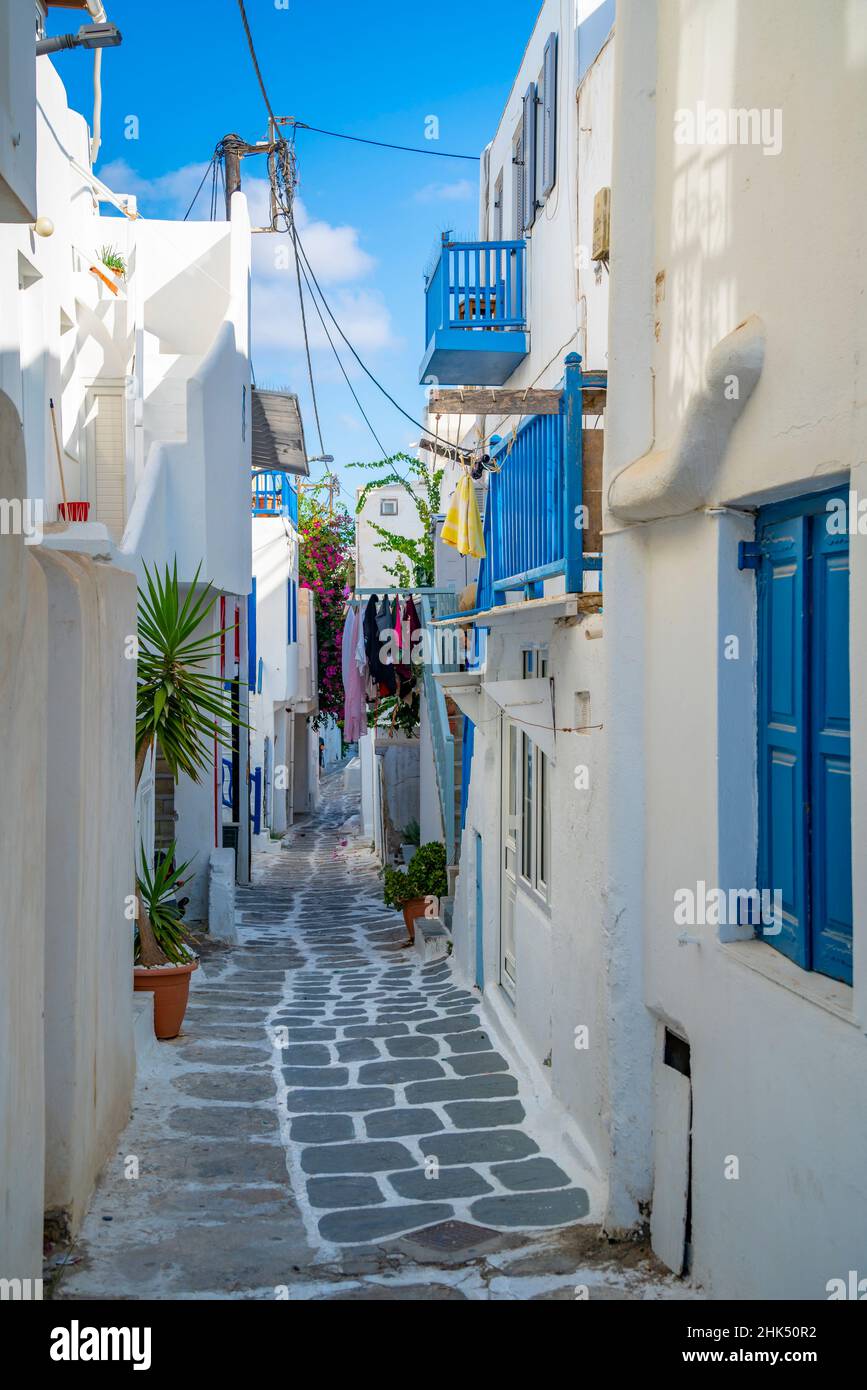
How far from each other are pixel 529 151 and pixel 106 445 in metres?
6.42

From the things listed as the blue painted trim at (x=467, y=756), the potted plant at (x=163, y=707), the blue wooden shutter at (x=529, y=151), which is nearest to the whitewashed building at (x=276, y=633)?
the blue painted trim at (x=467, y=756)

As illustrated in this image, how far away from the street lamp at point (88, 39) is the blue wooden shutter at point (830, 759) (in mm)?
8255

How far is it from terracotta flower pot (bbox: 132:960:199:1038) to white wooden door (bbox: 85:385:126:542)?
7184 mm

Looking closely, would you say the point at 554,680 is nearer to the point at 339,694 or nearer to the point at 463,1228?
the point at 463,1228

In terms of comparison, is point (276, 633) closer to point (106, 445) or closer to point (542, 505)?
point (106, 445)

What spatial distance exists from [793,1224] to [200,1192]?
3.38 m

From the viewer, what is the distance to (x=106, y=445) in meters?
14.8

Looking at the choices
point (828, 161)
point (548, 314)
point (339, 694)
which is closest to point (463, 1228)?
point (828, 161)

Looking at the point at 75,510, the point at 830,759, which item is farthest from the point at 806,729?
the point at 75,510

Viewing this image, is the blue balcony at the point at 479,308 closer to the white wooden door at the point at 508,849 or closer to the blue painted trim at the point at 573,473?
the white wooden door at the point at 508,849

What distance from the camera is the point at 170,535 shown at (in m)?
12.2

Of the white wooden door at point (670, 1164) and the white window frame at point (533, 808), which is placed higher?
the white window frame at point (533, 808)

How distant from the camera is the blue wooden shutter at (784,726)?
168 inches
